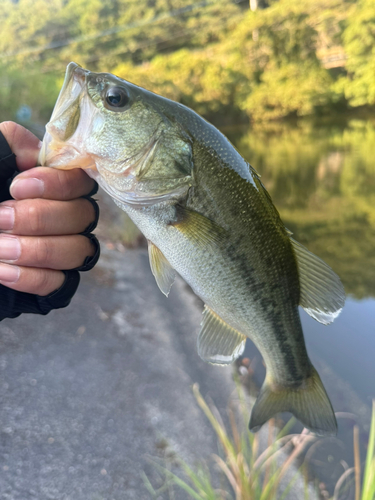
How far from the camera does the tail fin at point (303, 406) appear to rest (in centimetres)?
147

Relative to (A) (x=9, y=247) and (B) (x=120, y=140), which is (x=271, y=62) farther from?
(A) (x=9, y=247)

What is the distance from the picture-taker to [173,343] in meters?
5.46

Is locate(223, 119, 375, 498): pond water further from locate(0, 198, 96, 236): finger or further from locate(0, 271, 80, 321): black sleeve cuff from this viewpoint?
locate(0, 198, 96, 236): finger

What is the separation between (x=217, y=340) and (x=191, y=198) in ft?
2.10

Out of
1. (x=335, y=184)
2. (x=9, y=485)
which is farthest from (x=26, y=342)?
(x=335, y=184)

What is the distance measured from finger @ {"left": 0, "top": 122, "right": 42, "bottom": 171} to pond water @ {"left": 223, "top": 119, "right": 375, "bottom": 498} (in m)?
4.18

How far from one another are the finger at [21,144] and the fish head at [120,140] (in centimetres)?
15

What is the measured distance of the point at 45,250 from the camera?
1.30m

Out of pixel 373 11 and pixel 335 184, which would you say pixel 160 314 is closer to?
pixel 335 184

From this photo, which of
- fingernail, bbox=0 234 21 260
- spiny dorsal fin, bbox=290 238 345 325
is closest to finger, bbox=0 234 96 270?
fingernail, bbox=0 234 21 260

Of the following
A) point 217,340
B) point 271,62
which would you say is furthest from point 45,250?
point 271,62

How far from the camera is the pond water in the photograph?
4.94 metres

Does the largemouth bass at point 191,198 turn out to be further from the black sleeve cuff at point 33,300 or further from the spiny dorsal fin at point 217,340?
the black sleeve cuff at point 33,300

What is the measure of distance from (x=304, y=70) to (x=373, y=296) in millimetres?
37246
